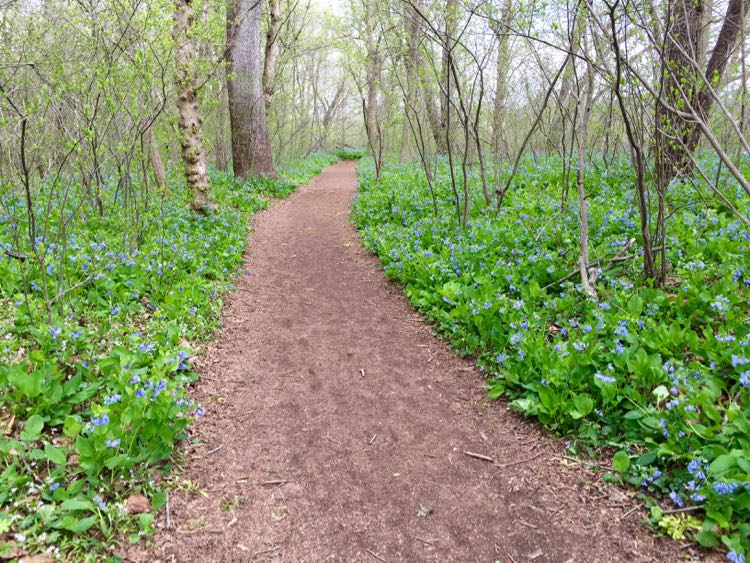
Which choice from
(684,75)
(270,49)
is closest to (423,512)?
(684,75)

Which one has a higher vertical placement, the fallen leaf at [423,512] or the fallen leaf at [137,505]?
the fallen leaf at [137,505]

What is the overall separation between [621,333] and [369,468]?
5.97 ft

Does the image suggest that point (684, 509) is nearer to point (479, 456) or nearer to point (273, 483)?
point (479, 456)

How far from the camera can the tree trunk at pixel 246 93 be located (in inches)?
357

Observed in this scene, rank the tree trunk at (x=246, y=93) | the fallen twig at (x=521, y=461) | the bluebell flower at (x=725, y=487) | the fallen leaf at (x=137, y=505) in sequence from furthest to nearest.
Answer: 1. the tree trunk at (x=246, y=93)
2. the fallen twig at (x=521, y=461)
3. the fallen leaf at (x=137, y=505)
4. the bluebell flower at (x=725, y=487)

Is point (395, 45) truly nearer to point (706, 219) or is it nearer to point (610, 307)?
point (706, 219)

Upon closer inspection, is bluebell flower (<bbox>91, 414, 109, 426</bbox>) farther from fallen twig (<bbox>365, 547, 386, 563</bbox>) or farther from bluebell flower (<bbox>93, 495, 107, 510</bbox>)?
fallen twig (<bbox>365, 547, 386, 563</bbox>)

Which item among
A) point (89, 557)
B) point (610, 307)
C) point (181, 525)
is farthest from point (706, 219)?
point (89, 557)

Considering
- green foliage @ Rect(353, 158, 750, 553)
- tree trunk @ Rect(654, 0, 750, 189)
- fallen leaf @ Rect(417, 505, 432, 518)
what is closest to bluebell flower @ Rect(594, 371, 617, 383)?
green foliage @ Rect(353, 158, 750, 553)

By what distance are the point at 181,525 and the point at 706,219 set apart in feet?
17.2

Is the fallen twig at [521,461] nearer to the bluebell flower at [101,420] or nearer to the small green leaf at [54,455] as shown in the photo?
the bluebell flower at [101,420]

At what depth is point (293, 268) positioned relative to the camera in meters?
5.70

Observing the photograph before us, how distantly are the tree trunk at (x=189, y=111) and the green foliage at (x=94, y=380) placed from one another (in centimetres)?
191

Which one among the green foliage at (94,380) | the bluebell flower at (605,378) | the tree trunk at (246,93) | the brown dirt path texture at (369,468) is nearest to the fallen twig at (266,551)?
the brown dirt path texture at (369,468)
